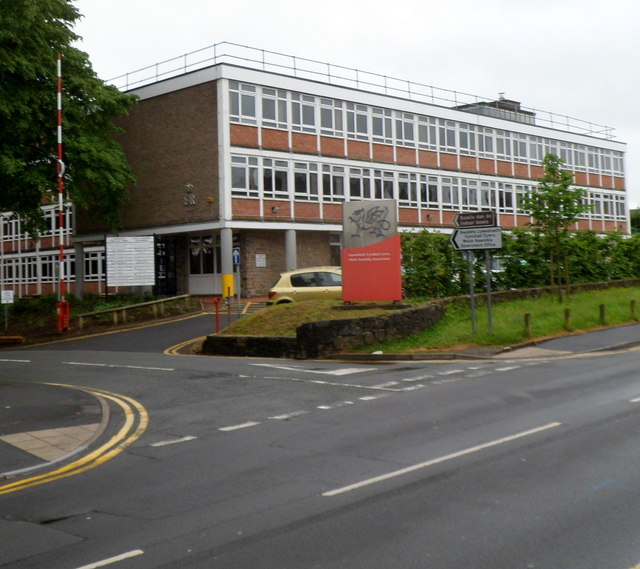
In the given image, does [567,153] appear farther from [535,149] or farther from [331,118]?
[331,118]

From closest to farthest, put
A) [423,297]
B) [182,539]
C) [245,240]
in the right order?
[182,539] → [423,297] → [245,240]

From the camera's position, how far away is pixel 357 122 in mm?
42781

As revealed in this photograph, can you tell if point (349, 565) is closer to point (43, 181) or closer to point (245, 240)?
point (43, 181)

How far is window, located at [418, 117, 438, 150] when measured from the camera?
46.3 metres

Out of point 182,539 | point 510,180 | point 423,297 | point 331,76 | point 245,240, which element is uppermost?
point 331,76

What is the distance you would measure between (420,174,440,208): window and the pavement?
2909 centimetres

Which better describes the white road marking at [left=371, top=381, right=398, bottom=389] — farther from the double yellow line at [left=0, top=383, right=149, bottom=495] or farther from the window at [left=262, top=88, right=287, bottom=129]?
the window at [left=262, top=88, right=287, bottom=129]

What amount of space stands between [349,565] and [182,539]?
135cm

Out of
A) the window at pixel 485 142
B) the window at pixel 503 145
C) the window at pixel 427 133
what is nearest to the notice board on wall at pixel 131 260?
the window at pixel 427 133

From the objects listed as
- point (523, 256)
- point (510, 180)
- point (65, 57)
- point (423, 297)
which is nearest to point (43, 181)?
point (65, 57)

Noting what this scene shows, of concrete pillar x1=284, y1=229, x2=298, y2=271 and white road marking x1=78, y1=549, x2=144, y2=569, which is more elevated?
concrete pillar x1=284, y1=229, x2=298, y2=271

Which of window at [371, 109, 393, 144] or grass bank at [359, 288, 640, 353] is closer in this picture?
grass bank at [359, 288, 640, 353]

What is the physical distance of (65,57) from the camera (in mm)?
32719

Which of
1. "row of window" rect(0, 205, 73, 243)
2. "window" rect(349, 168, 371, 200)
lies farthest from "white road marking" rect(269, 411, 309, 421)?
"window" rect(349, 168, 371, 200)
